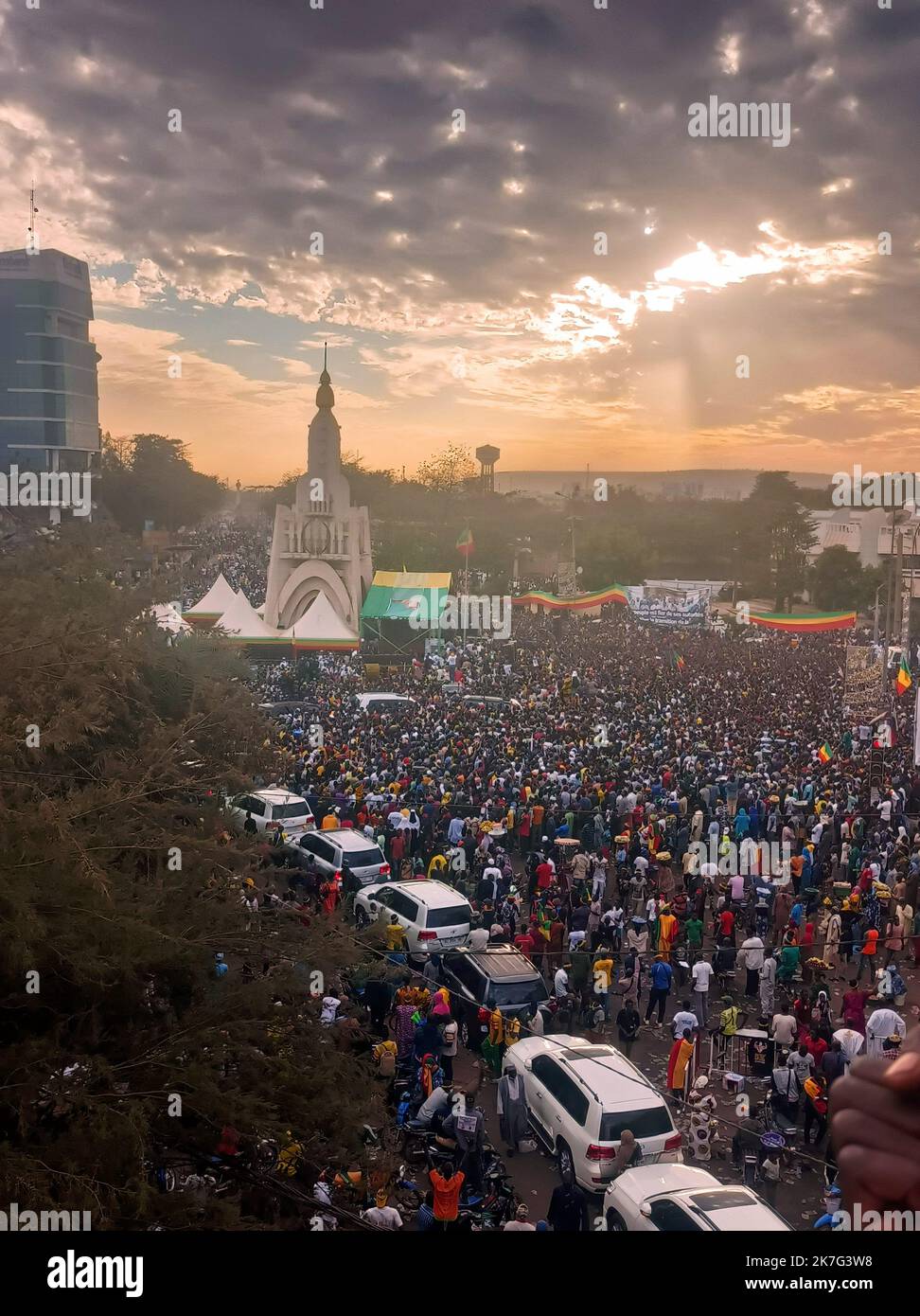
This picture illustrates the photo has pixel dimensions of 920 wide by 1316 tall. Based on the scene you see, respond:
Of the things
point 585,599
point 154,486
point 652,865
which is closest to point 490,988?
point 652,865

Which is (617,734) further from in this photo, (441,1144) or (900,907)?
(441,1144)

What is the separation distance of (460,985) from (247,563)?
68919 mm

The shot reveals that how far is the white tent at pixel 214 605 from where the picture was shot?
3806 centimetres

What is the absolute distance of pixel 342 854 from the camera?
52.0 ft

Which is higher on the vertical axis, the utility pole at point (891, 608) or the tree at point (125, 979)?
the utility pole at point (891, 608)

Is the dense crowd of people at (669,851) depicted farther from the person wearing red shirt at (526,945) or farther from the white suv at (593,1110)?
the white suv at (593,1110)

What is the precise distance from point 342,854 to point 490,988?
4.78 metres

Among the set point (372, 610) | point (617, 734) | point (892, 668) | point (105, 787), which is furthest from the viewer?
point (372, 610)

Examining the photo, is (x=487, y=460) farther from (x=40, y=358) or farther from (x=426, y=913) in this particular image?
(x=426, y=913)

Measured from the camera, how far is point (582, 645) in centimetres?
4531

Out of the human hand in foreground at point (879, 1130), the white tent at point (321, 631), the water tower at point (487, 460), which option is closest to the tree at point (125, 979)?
the human hand in foreground at point (879, 1130)

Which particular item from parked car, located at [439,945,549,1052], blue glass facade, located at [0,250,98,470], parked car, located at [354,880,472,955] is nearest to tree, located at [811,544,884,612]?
blue glass facade, located at [0,250,98,470]

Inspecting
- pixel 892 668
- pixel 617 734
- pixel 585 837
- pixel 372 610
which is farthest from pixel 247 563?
pixel 585 837

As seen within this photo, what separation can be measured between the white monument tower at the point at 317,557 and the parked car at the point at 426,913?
3071cm
